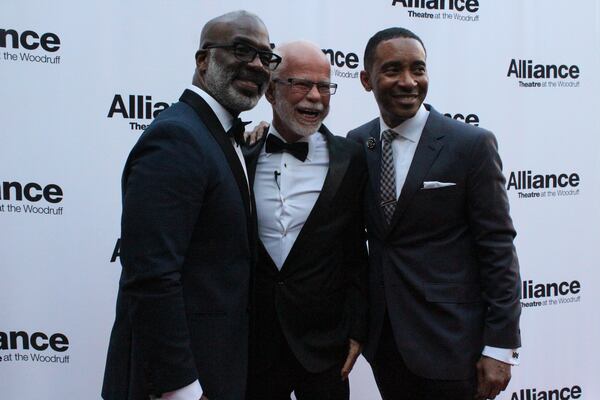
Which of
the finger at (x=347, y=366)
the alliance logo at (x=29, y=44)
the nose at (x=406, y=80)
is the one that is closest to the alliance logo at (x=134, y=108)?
the alliance logo at (x=29, y=44)

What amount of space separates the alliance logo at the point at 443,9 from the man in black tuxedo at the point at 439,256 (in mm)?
1216

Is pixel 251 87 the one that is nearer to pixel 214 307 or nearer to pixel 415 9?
pixel 214 307

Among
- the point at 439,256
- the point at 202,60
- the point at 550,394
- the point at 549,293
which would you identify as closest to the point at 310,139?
the point at 202,60

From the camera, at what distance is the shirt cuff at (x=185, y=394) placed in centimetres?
148

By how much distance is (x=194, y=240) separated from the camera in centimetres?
159

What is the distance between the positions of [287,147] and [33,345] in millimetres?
1672

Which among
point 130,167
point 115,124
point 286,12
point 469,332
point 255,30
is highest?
point 286,12

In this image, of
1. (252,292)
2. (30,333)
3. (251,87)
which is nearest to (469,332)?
(252,292)

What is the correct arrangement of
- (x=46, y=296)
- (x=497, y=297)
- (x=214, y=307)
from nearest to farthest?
(x=214, y=307) < (x=497, y=297) < (x=46, y=296)

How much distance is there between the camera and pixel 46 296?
2684 mm

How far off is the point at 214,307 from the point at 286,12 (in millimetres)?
1879

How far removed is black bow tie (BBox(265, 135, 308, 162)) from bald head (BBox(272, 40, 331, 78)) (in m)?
0.25

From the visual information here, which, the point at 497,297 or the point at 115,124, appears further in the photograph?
the point at 115,124

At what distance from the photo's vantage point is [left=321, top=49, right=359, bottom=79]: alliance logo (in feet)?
9.91
